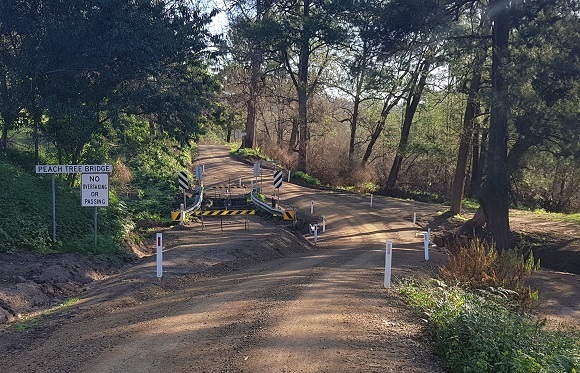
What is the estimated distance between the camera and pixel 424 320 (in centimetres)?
801

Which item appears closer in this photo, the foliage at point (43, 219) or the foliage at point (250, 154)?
the foliage at point (43, 219)

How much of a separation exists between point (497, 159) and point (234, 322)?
54.2ft

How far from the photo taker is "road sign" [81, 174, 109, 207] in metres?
14.6

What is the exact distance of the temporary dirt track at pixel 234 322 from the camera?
622cm

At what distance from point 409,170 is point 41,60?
3866cm

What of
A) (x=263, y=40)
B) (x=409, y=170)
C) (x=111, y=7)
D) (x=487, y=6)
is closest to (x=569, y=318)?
(x=487, y=6)

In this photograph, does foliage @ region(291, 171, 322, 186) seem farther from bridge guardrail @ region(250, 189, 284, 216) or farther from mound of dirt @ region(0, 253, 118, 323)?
mound of dirt @ region(0, 253, 118, 323)

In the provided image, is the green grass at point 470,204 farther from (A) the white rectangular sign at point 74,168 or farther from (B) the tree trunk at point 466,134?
(A) the white rectangular sign at point 74,168

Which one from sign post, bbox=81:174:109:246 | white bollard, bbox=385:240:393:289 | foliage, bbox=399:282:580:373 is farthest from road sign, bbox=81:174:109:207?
foliage, bbox=399:282:580:373

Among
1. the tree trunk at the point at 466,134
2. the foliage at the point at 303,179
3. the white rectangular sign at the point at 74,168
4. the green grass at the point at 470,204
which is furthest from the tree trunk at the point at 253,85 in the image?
the white rectangular sign at the point at 74,168

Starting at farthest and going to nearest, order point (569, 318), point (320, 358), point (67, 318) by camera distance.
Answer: point (569, 318), point (67, 318), point (320, 358)

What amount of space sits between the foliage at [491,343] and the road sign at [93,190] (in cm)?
975

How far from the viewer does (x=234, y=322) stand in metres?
7.86

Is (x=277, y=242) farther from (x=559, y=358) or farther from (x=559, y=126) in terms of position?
(x=559, y=358)
